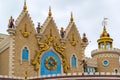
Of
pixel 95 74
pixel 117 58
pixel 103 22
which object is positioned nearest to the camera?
pixel 95 74

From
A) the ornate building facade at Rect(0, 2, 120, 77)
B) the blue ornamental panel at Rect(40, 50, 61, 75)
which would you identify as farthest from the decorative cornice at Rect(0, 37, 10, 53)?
the blue ornamental panel at Rect(40, 50, 61, 75)

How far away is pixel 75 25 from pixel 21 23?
35.6 ft

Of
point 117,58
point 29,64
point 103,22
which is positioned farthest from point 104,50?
point 29,64

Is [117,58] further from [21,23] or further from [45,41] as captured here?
[21,23]

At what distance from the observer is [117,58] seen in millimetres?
61375

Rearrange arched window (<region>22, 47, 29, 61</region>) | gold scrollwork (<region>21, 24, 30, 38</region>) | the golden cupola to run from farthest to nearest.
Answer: the golden cupola < gold scrollwork (<region>21, 24, 30, 38</region>) < arched window (<region>22, 47, 29, 61</region>)

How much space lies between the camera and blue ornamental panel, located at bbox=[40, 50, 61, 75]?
49.2m

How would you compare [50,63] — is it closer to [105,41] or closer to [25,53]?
[25,53]

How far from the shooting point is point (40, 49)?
49.4 meters

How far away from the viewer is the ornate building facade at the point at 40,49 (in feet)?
154

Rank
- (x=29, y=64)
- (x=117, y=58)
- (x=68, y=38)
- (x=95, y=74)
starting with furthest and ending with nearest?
(x=117, y=58), (x=68, y=38), (x=29, y=64), (x=95, y=74)

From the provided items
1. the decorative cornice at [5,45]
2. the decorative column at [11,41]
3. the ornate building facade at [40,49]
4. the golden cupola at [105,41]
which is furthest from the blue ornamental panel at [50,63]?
the golden cupola at [105,41]

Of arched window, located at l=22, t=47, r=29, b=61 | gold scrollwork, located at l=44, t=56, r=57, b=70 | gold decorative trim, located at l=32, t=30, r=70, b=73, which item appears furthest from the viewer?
gold scrollwork, located at l=44, t=56, r=57, b=70

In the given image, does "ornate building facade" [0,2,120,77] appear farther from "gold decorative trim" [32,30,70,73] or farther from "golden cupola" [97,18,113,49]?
"golden cupola" [97,18,113,49]
